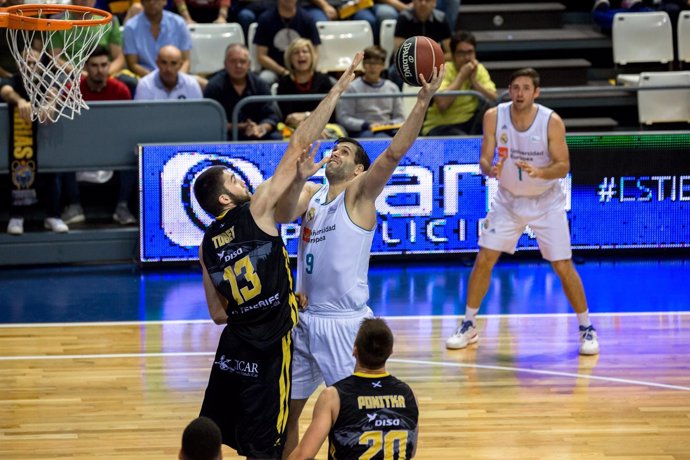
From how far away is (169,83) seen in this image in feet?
36.4

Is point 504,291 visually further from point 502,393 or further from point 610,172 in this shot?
point 502,393

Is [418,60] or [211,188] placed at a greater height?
[418,60]

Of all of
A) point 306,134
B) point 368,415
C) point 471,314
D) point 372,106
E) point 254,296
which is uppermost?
point 372,106

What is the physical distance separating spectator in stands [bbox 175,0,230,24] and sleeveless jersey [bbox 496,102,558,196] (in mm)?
5278

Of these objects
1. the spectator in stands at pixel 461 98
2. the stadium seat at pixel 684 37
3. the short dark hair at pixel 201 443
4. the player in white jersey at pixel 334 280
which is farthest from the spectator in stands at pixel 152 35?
the short dark hair at pixel 201 443

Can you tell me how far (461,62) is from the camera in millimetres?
11523

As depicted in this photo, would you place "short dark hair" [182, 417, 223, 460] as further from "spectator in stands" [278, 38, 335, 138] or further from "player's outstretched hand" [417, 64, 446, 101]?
"spectator in stands" [278, 38, 335, 138]

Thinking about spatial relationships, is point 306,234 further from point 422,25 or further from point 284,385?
point 422,25

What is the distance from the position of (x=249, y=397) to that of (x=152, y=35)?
281 inches

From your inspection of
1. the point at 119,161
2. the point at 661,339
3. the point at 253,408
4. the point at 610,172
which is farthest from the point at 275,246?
the point at 610,172

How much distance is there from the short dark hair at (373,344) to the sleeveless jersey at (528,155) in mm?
4004

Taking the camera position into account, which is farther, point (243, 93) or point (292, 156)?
point (243, 93)

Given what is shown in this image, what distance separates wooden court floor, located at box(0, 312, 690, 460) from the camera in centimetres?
662

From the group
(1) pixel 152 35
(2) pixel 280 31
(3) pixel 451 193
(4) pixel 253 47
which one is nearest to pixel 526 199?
(3) pixel 451 193
